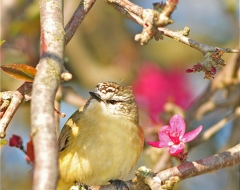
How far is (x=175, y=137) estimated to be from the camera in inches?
149

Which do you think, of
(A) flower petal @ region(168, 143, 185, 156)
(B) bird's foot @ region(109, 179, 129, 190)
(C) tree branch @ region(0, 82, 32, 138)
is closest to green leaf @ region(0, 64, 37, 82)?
(C) tree branch @ region(0, 82, 32, 138)

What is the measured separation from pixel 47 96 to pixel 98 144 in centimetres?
258

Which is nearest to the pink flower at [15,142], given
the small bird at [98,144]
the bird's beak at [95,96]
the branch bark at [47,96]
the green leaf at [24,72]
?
the small bird at [98,144]

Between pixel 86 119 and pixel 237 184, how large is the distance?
6.25 feet

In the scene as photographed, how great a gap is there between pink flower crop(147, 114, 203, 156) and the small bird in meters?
1.14

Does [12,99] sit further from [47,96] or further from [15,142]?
[15,142]

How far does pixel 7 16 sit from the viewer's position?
230 inches

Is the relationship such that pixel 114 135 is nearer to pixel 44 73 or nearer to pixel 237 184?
pixel 237 184

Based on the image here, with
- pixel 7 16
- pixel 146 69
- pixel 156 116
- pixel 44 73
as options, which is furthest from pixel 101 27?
pixel 44 73

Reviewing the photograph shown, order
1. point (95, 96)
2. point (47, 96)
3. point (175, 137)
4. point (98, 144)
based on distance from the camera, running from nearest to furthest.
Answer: point (47, 96), point (175, 137), point (98, 144), point (95, 96)

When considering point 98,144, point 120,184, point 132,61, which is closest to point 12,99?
point 120,184

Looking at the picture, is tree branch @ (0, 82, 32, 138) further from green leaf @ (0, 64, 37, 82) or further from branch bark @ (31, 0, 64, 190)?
branch bark @ (31, 0, 64, 190)

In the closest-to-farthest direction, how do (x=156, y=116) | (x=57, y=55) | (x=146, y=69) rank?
(x=57, y=55) → (x=156, y=116) → (x=146, y=69)

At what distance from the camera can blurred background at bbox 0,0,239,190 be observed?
651 centimetres
